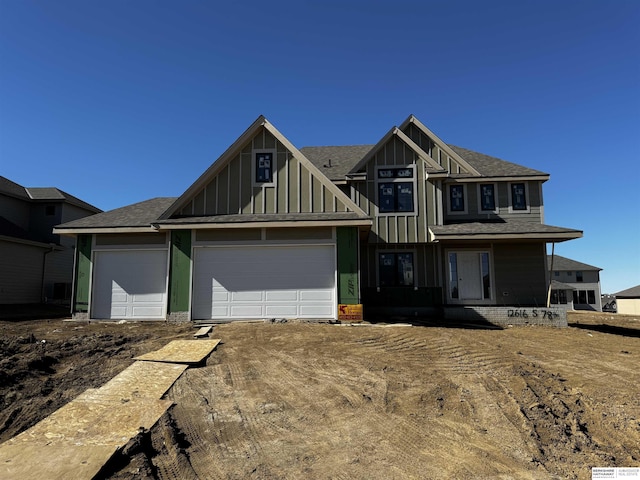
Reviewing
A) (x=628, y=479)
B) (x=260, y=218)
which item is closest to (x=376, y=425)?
(x=628, y=479)

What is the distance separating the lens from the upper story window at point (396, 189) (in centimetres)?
1617

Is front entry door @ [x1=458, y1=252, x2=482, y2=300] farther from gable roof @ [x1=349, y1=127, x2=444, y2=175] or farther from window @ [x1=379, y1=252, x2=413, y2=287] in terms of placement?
gable roof @ [x1=349, y1=127, x2=444, y2=175]

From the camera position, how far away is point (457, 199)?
1733cm

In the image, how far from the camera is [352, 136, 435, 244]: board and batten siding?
15953 millimetres

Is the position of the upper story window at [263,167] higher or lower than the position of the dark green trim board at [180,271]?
higher

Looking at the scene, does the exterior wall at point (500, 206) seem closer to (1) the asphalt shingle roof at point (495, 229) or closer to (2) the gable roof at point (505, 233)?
(1) the asphalt shingle roof at point (495, 229)

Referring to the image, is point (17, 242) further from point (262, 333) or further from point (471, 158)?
point (471, 158)

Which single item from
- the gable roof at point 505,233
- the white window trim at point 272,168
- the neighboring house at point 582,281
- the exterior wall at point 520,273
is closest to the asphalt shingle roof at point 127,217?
the white window trim at point 272,168

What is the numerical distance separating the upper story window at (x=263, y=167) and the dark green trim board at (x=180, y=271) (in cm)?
301

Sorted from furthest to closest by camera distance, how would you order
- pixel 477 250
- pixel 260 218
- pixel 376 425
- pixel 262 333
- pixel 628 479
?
1. pixel 477 250
2. pixel 260 218
3. pixel 262 333
4. pixel 376 425
5. pixel 628 479

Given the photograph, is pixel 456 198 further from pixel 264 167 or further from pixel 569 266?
pixel 569 266

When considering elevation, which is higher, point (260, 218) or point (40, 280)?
point (260, 218)

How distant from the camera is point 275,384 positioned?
20.8 ft

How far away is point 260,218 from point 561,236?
11.0 metres
